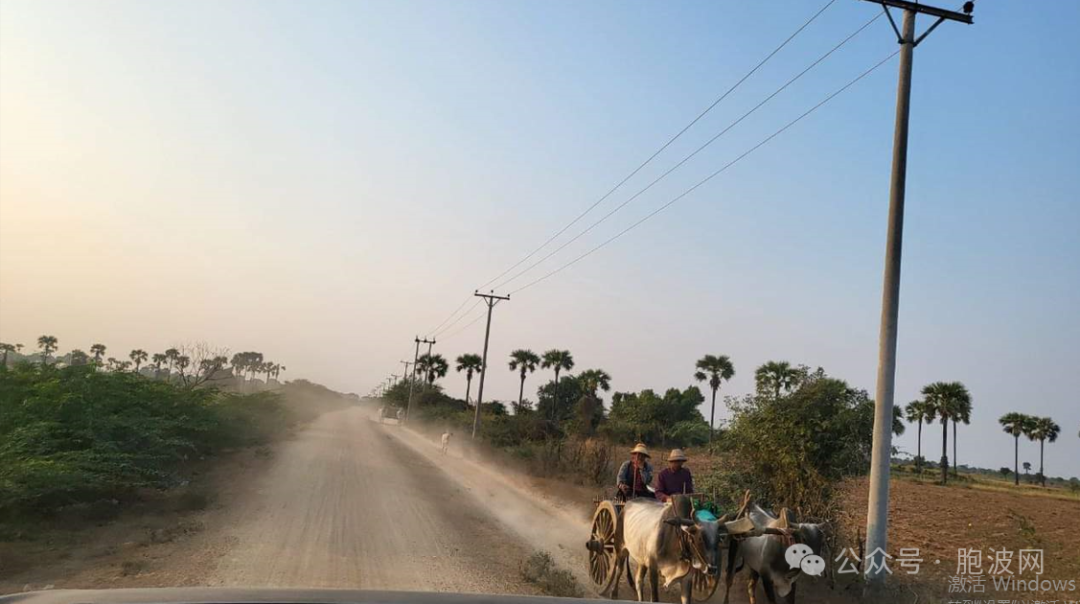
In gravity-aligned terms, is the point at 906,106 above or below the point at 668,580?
above

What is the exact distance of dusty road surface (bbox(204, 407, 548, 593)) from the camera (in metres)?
8.66

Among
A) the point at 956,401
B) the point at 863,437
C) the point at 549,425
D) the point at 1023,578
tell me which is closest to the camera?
the point at 1023,578

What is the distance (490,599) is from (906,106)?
9806mm

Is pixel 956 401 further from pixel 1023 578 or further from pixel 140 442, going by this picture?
pixel 140 442

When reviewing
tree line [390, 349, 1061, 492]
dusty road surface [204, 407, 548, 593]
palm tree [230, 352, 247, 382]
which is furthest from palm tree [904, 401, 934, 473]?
palm tree [230, 352, 247, 382]

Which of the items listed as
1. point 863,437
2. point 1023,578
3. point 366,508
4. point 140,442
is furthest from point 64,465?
point 1023,578

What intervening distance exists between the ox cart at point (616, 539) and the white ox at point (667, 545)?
16 cm

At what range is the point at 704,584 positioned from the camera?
7445mm

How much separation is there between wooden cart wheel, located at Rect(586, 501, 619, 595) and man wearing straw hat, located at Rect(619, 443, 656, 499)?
0.35m

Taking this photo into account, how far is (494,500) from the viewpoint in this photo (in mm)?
17250

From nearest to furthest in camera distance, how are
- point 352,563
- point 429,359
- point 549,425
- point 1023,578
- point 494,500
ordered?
point 1023,578
point 352,563
point 494,500
point 549,425
point 429,359

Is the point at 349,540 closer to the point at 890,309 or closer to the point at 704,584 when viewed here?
the point at 704,584

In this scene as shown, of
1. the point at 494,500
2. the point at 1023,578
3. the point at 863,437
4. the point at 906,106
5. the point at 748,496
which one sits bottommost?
the point at 494,500

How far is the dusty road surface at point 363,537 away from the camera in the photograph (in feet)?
28.4
